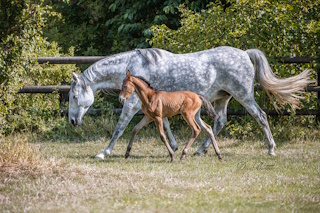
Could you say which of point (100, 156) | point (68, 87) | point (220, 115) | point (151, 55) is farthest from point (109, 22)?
point (100, 156)

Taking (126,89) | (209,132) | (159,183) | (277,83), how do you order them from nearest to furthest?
(159,183) < (126,89) < (209,132) < (277,83)

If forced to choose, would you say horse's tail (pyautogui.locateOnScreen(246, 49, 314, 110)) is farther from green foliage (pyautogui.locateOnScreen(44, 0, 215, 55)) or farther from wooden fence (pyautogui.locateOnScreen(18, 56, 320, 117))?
green foliage (pyautogui.locateOnScreen(44, 0, 215, 55))

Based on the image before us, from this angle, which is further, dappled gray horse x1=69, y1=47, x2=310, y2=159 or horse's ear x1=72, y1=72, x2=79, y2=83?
dappled gray horse x1=69, y1=47, x2=310, y2=159

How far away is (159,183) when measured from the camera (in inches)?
244

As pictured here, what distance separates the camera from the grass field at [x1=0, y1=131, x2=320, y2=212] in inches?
207

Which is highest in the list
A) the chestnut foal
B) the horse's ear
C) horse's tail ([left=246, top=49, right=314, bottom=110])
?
the horse's ear

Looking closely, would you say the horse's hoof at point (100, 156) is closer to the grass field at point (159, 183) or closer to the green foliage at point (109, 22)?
the grass field at point (159, 183)

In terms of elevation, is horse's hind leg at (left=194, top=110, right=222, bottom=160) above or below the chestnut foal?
below

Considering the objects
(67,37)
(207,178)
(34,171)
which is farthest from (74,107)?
(67,37)

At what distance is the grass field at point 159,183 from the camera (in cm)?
525

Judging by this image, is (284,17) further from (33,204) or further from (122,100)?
(33,204)

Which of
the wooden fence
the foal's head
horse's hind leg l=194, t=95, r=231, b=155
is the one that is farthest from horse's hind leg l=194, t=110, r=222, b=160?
the wooden fence

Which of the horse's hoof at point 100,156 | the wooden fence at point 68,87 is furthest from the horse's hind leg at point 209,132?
the wooden fence at point 68,87

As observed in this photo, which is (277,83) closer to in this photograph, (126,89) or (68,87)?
(126,89)
